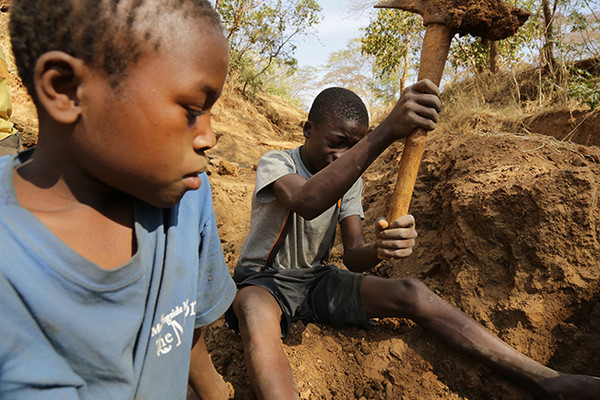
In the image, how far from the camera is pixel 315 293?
79.6 inches

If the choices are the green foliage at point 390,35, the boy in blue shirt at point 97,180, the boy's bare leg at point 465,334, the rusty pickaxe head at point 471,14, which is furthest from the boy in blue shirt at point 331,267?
the green foliage at point 390,35

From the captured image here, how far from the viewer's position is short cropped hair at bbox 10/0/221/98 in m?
0.73

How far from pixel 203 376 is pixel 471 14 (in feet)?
5.19

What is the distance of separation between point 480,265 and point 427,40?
116cm

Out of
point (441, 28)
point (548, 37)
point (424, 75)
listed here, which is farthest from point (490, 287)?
point (548, 37)

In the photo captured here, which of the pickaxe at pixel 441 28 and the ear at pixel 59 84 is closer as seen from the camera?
the ear at pixel 59 84

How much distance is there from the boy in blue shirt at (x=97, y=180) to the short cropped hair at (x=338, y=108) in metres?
1.24

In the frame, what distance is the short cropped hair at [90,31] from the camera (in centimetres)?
73

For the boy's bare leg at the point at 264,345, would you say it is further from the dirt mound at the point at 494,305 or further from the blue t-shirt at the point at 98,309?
the blue t-shirt at the point at 98,309

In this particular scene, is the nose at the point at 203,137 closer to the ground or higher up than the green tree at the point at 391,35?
closer to the ground

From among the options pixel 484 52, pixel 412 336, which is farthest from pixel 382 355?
pixel 484 52

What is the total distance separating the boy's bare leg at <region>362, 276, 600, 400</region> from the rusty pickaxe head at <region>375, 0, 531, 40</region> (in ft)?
3.69

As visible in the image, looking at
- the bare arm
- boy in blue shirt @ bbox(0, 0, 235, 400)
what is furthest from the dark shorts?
boy in blue shirt @ bbox(0, 0, 235, 400)

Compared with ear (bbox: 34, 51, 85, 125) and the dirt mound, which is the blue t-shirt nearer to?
ear (bbox: 34, 51, 85, 125)
